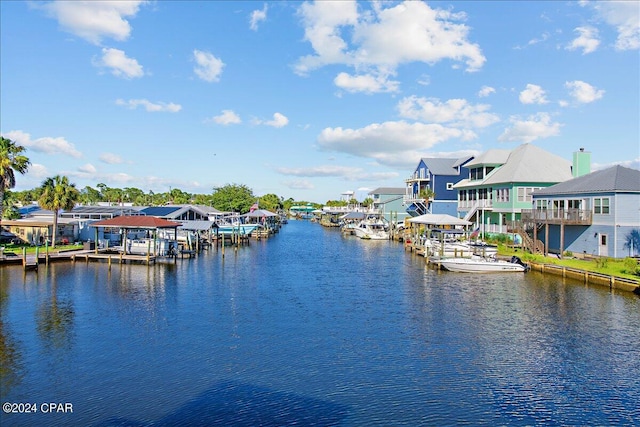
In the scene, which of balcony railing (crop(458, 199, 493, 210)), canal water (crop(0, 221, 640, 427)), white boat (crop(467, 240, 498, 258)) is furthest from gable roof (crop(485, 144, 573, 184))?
canal water (crop(0, 221, 640, 427))

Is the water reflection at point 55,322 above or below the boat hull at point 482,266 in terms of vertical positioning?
below

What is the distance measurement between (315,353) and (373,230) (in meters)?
68.6

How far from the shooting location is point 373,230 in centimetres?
8644

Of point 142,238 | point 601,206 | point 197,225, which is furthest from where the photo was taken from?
point 197,225

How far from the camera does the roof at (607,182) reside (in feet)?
121

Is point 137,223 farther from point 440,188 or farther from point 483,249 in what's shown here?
point 440,188

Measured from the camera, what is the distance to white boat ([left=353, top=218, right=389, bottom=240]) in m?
79.5

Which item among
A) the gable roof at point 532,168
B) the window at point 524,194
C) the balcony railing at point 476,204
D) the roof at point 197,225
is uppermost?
the gable roof at point 532,168

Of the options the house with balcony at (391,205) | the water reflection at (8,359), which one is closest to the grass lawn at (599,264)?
the water reflection at (8,359)

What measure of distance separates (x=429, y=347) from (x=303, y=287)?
584 inches

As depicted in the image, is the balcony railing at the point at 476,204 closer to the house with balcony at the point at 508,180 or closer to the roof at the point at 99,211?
the house with balcony at the point at 508,180

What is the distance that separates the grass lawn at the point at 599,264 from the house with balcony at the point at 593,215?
1.14m

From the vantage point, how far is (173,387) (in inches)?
600

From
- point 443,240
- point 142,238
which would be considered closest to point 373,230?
point 443,240
